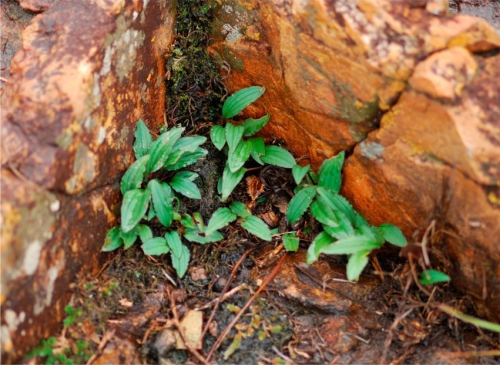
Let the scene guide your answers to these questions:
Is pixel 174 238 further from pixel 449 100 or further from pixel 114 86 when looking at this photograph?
pixel 449 100

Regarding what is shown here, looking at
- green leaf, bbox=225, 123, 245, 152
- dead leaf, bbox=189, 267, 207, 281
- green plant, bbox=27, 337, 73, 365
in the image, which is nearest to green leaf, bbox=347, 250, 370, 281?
dead leaf, bbox=189, 267, 207, 281

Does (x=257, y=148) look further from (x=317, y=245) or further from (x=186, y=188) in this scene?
(x=317, y=245)

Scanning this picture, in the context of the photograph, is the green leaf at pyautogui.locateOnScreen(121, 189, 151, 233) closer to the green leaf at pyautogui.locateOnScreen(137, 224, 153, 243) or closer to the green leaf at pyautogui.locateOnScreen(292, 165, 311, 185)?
the green leaf at pyautogui.locateOnScreen(137, 224, 153, 243)

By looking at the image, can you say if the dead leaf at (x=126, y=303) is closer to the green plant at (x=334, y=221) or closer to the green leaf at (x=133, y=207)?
the green leaf at (x=133, y=207)

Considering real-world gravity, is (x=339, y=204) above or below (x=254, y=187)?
above

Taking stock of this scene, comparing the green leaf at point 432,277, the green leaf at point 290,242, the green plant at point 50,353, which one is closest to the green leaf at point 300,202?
the green leaf at point 290,242

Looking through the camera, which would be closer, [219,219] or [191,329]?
[191,329]

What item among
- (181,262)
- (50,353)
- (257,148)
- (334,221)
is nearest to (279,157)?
(257,148)

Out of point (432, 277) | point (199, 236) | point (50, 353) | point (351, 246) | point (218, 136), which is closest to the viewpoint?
point (50, 353)
